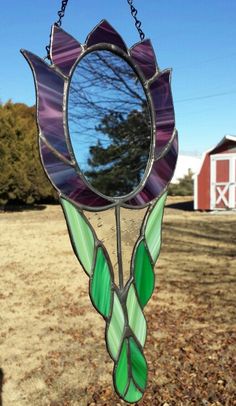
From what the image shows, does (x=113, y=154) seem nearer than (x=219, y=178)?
Yes

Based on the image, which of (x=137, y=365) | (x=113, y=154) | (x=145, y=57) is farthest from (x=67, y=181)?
(x=137, y=365)

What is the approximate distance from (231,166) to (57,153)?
18.6 m

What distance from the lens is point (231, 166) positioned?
19531mm

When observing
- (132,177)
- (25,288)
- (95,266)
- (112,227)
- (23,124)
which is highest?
(23,124)

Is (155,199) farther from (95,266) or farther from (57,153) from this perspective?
(57,153)

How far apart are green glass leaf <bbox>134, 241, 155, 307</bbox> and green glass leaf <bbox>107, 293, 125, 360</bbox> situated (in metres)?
0.16

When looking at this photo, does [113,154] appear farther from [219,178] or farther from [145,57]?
[219,178]

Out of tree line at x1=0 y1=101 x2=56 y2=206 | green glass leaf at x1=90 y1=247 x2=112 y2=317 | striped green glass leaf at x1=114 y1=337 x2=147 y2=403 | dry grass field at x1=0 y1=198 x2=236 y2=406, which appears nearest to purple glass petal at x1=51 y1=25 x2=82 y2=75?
dry grass field at x1=0 y1=198 x2=236 y2=406

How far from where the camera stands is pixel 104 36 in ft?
6.47

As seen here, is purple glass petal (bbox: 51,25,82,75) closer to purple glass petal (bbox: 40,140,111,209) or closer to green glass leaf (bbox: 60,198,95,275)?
purple glass petal (bbox: 40,140,111,209)

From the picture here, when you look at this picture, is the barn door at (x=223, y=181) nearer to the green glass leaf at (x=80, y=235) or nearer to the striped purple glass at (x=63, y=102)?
the striped purple glass at (x=63, y=102)

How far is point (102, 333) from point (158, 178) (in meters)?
3.44

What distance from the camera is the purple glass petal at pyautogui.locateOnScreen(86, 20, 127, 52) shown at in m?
1.92

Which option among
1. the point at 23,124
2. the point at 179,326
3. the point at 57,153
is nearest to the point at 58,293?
the point at 179,326
